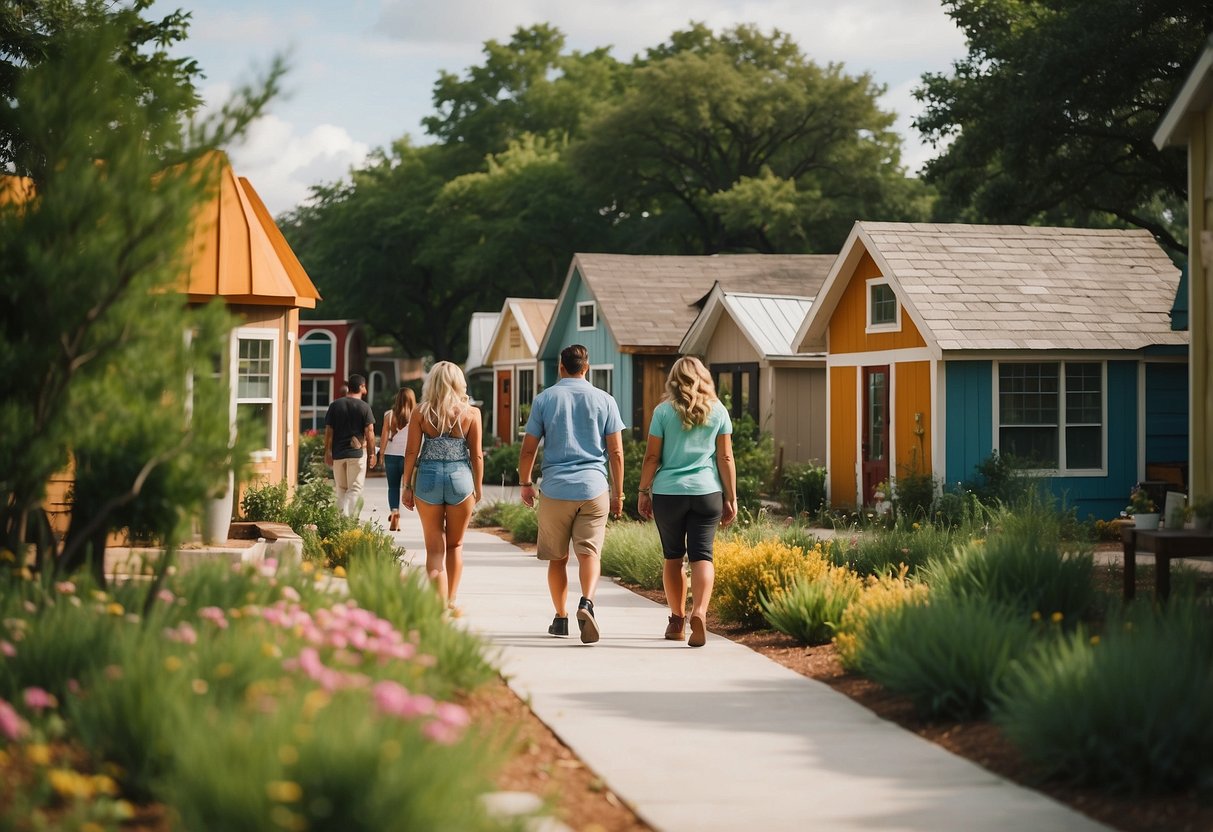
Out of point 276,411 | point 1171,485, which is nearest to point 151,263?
point 276,411

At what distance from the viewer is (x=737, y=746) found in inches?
261

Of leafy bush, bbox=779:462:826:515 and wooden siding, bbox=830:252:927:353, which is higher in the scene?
wooden siding, bbox=830:252:927:353

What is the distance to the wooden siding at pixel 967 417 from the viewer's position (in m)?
20.2

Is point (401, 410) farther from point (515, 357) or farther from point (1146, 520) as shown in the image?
point (515, 357)

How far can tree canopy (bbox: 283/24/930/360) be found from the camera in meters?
53.9

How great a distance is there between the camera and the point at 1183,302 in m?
17.4

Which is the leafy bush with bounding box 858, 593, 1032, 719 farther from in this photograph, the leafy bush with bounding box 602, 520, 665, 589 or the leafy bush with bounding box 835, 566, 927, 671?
the leafy bush with bounding box 602, 520, 665, 589

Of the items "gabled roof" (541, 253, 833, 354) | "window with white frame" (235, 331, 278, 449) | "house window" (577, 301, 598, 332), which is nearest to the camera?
"window with white frame" (235, 331, 278, 449)

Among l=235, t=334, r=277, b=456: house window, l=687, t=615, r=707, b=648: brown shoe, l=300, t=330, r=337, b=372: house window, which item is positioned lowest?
l=687, t=615, r=707, b=648: brown shoe

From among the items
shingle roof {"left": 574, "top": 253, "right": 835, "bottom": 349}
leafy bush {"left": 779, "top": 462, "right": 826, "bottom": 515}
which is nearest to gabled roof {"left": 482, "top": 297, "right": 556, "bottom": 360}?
shingle roof {"left": 574, "top": 253, "right": 835, "bottom": 349}

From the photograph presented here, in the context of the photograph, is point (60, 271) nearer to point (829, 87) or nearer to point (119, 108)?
point (119, 108)

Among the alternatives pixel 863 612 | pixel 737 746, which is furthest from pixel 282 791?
pixel 863 612

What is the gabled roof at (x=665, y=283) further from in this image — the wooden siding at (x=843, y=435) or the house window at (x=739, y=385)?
the wooden siding at (x=843, y=435)

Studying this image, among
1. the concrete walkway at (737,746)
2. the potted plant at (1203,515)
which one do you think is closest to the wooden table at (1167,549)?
the potted plant at (1203,515)
